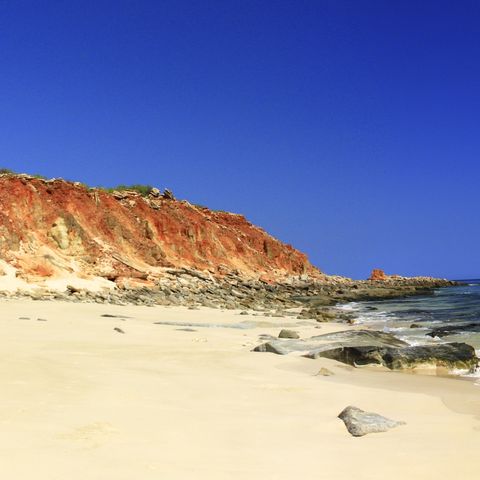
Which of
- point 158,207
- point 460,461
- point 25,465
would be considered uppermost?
point 158,207

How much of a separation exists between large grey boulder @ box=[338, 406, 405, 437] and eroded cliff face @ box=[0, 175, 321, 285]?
2500 cm

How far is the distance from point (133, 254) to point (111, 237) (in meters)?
2.30

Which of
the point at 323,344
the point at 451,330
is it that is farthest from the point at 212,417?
the point at 451,330

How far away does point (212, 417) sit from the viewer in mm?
5500

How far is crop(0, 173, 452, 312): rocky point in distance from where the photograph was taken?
28.7 meters

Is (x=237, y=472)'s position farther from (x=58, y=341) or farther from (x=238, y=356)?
(x=58, y=341)

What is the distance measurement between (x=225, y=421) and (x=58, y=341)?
629cm

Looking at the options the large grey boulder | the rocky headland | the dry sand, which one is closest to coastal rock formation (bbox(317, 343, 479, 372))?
the rocky headland

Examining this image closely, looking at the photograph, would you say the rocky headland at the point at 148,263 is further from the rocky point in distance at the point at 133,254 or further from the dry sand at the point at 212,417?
the dry sand at the point at 212,417

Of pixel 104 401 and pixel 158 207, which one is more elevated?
pixel 158 207

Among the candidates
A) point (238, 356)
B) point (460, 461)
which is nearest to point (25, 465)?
point (460, 461)

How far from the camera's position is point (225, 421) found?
538 centimetres

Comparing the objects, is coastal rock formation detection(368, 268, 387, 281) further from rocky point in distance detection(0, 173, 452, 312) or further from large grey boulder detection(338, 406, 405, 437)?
large grey boulder detection(338, 406, 405, 437)

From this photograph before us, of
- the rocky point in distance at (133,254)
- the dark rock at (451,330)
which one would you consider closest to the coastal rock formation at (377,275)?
the rocky point in distance at (133,254)
